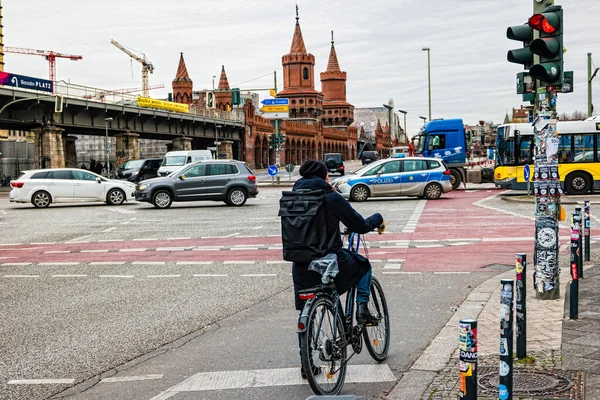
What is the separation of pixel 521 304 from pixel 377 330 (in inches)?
47.1

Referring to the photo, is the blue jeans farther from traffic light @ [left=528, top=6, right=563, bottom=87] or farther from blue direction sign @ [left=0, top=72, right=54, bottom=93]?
blue direction sign @ [left=0, top=72, right=54, bottom=93]

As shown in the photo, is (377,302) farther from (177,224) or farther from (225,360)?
(177,224)

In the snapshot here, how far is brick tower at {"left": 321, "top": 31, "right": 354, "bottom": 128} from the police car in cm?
13465

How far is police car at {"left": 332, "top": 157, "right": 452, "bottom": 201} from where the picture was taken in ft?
89.7

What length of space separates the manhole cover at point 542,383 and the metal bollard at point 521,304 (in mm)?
385

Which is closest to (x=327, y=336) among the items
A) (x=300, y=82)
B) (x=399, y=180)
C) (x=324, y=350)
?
(x=324, y=350)

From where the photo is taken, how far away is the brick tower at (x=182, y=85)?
117506 mm

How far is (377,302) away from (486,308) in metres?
2.22

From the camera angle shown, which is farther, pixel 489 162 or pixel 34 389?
pixel 489 162

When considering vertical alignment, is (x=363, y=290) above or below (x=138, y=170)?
below

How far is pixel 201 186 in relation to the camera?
2647 cm

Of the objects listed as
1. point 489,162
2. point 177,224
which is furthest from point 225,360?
point 489,162

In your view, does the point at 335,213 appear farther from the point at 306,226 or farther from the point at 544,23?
the point at 544,23

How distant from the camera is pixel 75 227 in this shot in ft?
64.6
